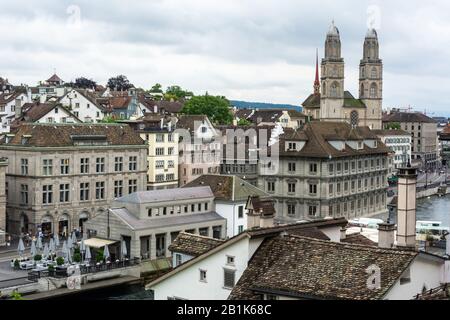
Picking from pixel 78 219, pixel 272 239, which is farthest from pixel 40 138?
pixel 272 239

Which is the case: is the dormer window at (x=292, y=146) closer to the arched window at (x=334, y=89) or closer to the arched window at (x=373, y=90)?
the arched window at (x=334, y=89)

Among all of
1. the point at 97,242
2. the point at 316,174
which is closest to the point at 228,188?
the point at 97,242

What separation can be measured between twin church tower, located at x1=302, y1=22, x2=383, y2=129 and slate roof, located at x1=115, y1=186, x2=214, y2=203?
87.3 metres

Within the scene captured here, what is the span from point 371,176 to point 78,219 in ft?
108

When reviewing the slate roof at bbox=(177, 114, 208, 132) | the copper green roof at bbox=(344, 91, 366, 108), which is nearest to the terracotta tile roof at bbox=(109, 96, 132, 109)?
the slate roof at bbox=(177, 114, 208, 132)

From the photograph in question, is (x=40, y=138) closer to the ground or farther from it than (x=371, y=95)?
closer to the ground

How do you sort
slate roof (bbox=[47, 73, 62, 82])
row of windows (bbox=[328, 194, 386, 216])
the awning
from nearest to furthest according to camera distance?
the awning < row of windows (bbox=[328, 194, 386, 216]) < slate roof (bbox=[47, 73, 62, 82])

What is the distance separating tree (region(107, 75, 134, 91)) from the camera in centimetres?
→ 17075

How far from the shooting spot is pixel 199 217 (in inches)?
2244

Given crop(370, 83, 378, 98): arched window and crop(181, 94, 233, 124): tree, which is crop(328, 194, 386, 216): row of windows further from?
crop(370, 83, 378, 98): arched window

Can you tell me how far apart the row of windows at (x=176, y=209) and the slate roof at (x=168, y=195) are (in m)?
0.61

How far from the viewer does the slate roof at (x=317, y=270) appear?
58.4 ft

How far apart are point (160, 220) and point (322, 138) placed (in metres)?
24.5
